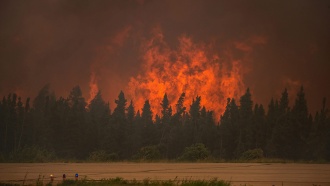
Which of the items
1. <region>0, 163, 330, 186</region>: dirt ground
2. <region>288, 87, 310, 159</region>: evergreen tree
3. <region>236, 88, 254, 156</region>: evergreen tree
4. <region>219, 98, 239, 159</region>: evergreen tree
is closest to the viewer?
<region>0, 163, 330, 186</region>: dirt ground

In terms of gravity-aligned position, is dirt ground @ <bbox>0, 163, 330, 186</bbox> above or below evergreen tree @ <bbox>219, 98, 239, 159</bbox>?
below

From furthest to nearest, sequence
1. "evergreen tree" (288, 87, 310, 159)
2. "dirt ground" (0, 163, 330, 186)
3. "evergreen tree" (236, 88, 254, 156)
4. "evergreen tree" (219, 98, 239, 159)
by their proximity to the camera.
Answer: "evergreen tree" (219, 98, 239, 159), "evergreen tree" (236, 88, 254, 156), "evergreen tree" (288, 87, 310, 159), "dirt ground" (0, 163, 330, 186)

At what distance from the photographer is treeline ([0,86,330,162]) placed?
80.9 meters

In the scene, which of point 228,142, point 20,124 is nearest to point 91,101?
point 20,124

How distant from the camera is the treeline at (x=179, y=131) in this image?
80875 mm

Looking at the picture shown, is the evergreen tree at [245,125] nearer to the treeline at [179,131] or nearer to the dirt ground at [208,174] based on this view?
the treeline at [179,131]

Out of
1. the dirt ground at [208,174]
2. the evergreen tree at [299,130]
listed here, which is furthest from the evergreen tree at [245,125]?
the dirt ground at [208,174]

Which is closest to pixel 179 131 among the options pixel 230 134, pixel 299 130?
pixel 230 134

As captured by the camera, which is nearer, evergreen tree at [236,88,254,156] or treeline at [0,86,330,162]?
treeline at [0,86,330,162]

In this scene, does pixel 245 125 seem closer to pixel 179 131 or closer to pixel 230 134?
pixel 230 134

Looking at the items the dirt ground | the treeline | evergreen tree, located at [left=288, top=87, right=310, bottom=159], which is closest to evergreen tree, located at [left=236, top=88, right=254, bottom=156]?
the treeline

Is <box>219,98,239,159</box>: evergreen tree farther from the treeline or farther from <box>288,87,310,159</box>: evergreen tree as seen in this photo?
<box>288,87,310,159</box>: evergreen tree

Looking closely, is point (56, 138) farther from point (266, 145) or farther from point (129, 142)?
point (266, 145)

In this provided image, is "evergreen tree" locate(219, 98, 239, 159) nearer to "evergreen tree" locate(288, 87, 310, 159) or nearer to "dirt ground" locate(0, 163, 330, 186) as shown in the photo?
"evergreen tree" locate(288, 87, 310, 159)
